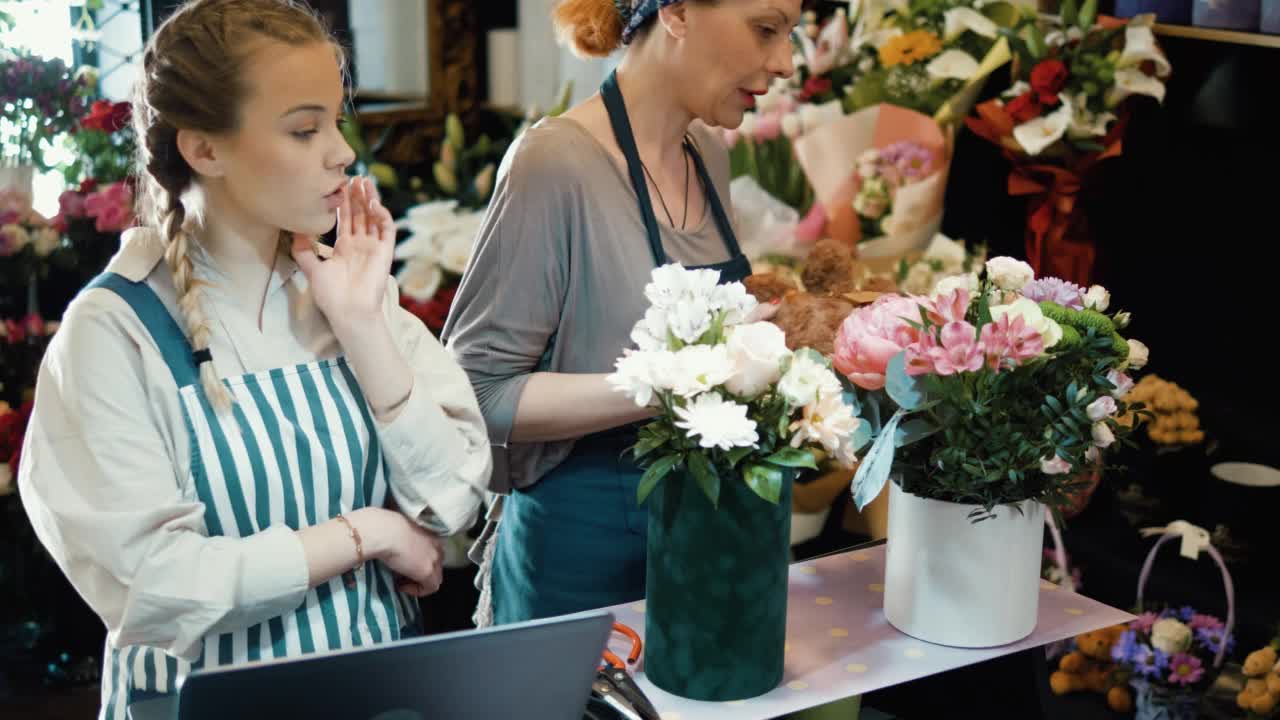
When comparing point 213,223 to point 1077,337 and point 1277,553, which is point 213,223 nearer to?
point 1077,337

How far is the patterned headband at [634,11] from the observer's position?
1.80 m

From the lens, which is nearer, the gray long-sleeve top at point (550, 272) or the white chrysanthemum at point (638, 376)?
the white chrysanthemum at point (638, 376)

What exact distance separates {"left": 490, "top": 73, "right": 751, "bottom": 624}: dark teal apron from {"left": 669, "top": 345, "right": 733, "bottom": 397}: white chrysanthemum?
0.53 metres

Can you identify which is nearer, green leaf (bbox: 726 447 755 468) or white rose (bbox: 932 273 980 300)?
green leaf (bbox: 726 447 755 468)

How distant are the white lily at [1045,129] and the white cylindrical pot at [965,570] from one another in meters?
1.25

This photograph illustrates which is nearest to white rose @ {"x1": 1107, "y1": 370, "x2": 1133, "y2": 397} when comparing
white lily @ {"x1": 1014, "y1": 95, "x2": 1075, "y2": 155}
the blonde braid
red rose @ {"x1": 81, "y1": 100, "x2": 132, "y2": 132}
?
the blonde braid

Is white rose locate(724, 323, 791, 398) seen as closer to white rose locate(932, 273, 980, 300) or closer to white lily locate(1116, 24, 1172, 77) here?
white rose locate(932, 273, 980, 300)

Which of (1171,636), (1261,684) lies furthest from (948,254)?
(1261,684)

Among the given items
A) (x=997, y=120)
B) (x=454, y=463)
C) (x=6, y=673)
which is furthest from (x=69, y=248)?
(x=997, y=120)

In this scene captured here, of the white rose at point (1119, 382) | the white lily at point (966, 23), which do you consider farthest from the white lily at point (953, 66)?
the white rose at point (1119, 382)

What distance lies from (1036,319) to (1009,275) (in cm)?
11

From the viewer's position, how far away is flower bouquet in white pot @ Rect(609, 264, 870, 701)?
4.35 feet

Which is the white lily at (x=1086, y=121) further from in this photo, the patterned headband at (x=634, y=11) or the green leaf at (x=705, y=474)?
the green leaf at (x=705, y=474)

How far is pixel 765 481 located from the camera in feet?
4.36
